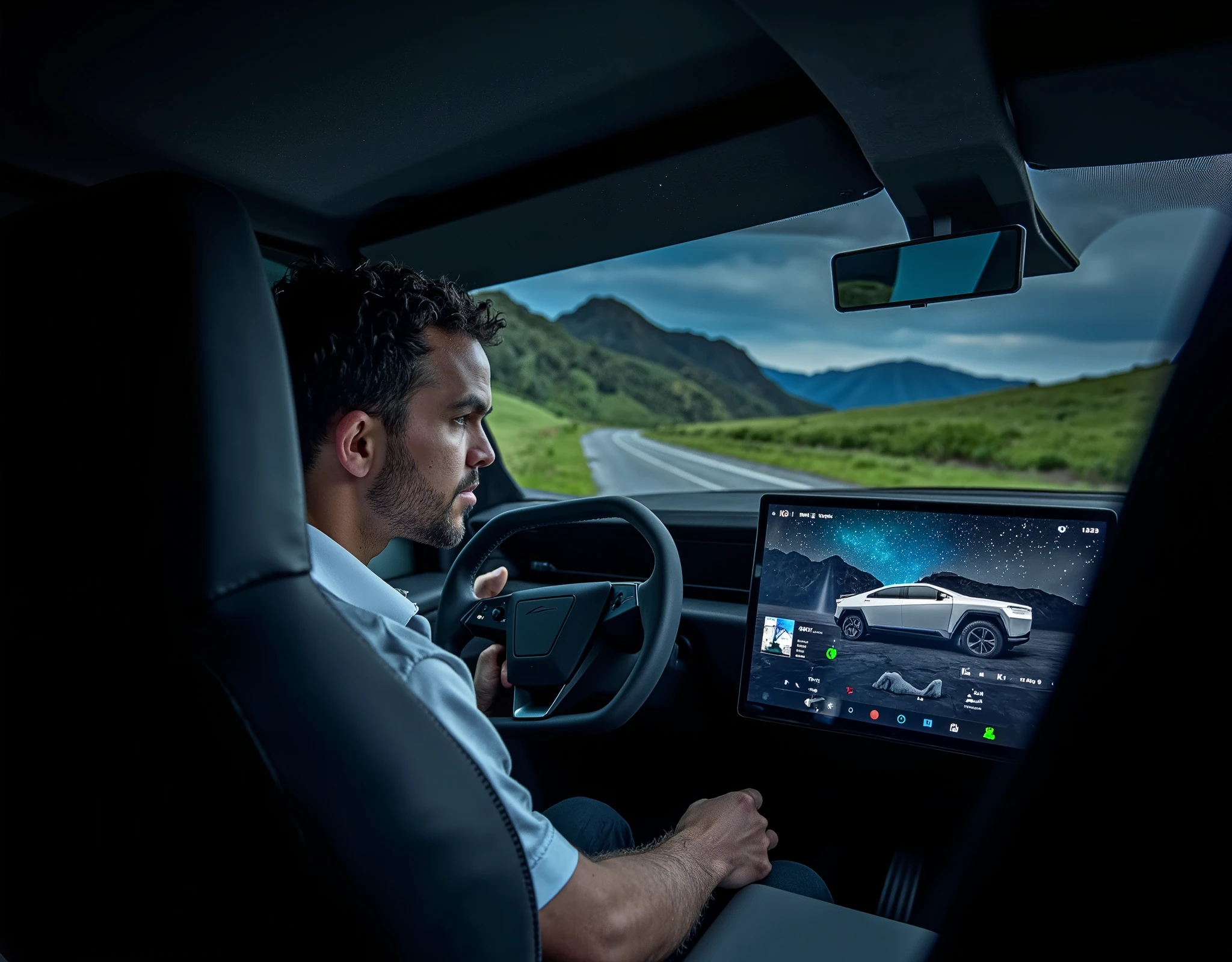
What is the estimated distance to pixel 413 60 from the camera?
7.70ft

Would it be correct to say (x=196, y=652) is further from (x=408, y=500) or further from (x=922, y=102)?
(x=922, y=102)

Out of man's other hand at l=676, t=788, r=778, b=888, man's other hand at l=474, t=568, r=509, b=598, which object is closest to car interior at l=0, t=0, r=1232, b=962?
man's other hand at l=474, t=568, r=509, b=598

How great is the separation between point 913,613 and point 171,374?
1812 millimetres

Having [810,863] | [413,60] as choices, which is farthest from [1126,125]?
[810,863]

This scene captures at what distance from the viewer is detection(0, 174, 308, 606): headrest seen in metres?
0.94

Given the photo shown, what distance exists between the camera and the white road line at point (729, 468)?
13.0ft

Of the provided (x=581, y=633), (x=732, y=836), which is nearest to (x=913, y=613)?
(x=732, y=836)

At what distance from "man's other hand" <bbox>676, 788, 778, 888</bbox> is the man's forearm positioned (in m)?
0.07

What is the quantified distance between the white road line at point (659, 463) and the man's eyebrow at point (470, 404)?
2.36 metres

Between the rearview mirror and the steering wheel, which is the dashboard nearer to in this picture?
the steering wheel

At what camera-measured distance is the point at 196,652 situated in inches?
37.1

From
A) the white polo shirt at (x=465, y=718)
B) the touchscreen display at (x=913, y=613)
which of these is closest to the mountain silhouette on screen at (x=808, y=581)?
the touchscreen display at (x=913, y=613)

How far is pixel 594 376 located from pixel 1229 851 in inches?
246

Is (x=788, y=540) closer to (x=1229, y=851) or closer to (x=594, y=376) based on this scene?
(x=1229, y=851)
